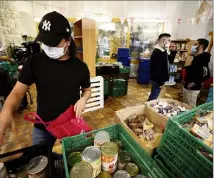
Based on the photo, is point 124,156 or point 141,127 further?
point 141,127

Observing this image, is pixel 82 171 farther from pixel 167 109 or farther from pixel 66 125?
pixel 167 109

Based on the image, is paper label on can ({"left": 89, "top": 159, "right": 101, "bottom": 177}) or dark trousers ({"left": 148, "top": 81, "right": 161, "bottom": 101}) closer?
paper label on can ({"left": 89, "top": 159, "right": 101, "bottom": 177})

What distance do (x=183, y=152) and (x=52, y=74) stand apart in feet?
3.02

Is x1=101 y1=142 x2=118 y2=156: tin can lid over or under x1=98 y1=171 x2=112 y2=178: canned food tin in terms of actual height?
over

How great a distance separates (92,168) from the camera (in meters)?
0.63

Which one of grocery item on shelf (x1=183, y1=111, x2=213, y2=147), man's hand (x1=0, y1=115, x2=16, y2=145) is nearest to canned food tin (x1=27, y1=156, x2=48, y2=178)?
man's hand (x1=0, y1=115, x2=16, y2=145)

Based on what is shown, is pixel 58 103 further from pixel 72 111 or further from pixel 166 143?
pixel 166 143

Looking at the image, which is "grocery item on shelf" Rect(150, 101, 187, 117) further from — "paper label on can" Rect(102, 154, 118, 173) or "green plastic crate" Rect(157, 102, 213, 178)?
"paper label on can" Rect(102, 154, 118, 173)

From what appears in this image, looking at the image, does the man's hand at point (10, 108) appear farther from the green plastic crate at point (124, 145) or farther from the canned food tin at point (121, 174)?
the canned food tin at point (121, 174)

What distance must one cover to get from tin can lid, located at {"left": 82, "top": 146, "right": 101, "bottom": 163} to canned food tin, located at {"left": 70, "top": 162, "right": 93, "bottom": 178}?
0.08ft

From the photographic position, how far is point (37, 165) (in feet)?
2.14

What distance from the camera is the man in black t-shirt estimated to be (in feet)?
3.26

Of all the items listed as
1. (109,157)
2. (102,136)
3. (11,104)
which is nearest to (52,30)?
(11,104)

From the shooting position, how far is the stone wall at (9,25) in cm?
391
